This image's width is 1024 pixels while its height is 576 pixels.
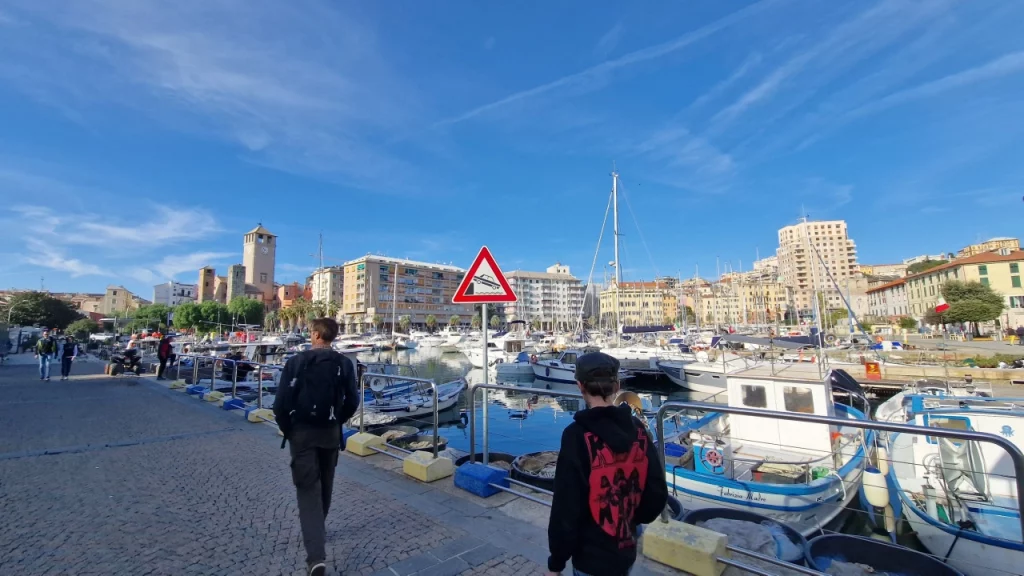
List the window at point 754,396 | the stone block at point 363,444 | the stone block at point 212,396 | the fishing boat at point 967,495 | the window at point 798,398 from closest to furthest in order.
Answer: the fishing boat at point 967,495 → the stone block at point 363,444 → the window at point 798,398 → the window at point 754,396 → the stone block at point 212,396

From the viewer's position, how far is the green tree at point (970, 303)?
46.5m

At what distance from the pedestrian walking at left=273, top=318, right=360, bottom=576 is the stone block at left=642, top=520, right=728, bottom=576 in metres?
2.51

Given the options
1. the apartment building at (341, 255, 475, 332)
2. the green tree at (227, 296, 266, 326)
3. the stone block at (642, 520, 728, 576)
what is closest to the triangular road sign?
the stone block at (642, 520, 728, 576)

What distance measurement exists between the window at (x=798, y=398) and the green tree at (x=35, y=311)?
86732 millimetres

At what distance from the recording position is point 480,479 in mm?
5000

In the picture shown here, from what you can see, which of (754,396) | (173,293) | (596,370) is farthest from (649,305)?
(173,293)

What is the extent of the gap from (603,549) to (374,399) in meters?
16.1

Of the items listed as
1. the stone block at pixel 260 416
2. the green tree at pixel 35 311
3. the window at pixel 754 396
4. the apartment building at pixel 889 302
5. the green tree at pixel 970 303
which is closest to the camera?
the stone block at pixel 260 416

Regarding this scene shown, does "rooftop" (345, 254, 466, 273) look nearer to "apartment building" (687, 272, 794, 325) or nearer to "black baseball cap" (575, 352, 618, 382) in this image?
"apartment building" (687, 272, 794, 325)

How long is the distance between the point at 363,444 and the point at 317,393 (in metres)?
3.84

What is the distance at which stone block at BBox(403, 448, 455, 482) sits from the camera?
5484 millimetres

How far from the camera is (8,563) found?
3.53 m

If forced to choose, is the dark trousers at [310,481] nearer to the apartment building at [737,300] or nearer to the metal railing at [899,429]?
the metal railing at [899,429]

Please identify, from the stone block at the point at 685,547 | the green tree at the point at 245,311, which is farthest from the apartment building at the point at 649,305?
the stone block at the point at 685,547
